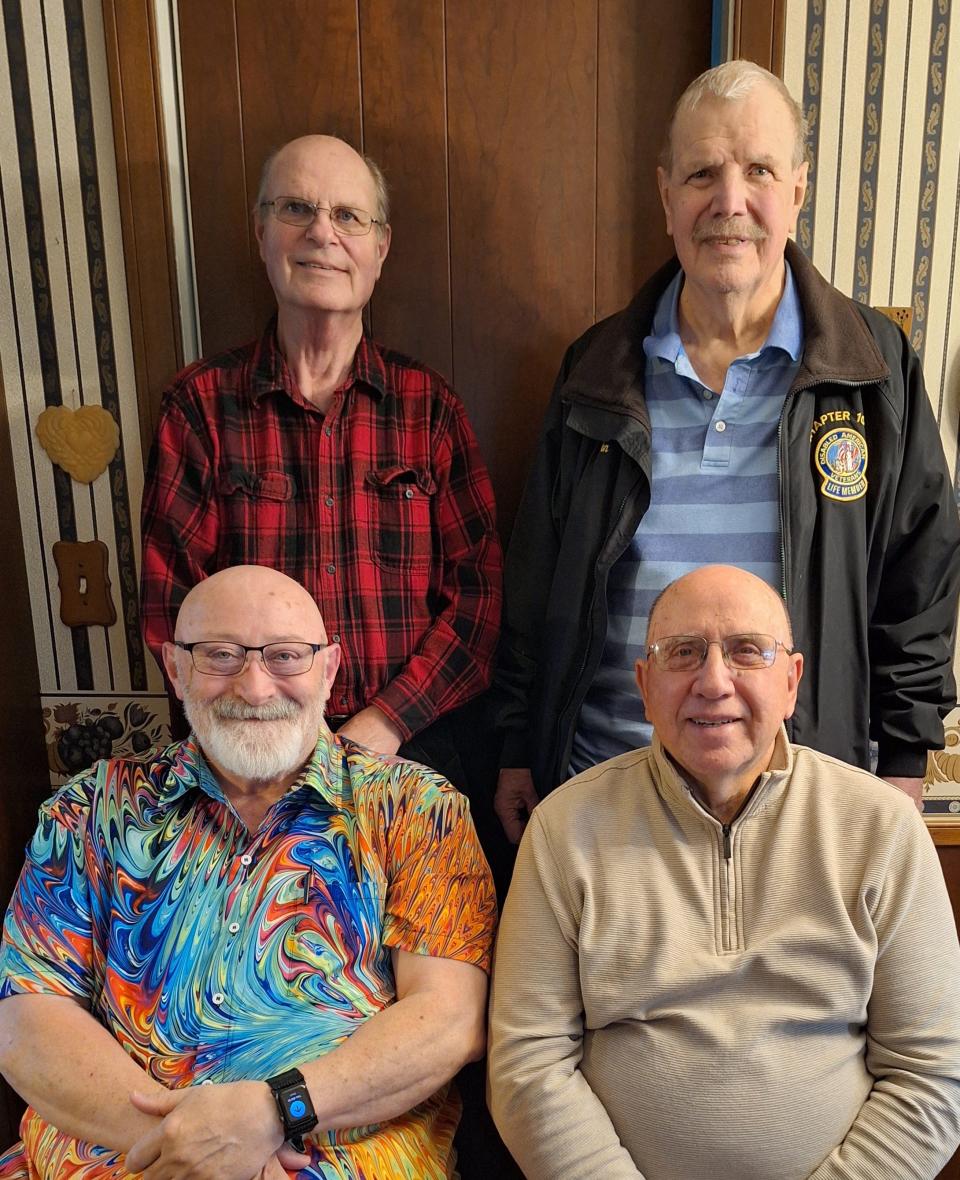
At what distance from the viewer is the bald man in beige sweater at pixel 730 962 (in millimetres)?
1253

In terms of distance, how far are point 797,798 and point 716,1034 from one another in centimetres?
33

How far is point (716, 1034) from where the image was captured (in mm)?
1255

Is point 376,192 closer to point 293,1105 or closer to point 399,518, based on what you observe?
point 399,518

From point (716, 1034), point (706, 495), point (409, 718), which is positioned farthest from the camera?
point (409, 718)

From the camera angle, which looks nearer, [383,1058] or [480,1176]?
[383,1058]

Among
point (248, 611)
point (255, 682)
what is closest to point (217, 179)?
point (248, 611)

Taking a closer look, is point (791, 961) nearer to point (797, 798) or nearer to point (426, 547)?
point (797, 798)

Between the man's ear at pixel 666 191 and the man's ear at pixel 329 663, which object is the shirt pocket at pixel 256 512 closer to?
the man's ear at pixel 329 663

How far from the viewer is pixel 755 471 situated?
1603 mm

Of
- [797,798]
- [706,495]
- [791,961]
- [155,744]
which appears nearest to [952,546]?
[706,495]

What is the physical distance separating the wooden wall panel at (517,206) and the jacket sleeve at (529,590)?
0.33m

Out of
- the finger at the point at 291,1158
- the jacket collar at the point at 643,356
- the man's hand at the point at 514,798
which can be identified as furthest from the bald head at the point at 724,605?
the finger at the point at 291,1158

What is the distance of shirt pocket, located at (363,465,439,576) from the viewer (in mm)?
1831

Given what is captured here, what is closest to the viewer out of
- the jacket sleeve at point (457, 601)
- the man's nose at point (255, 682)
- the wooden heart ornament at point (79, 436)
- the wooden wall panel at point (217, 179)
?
the man's nose at point (255, 682)
